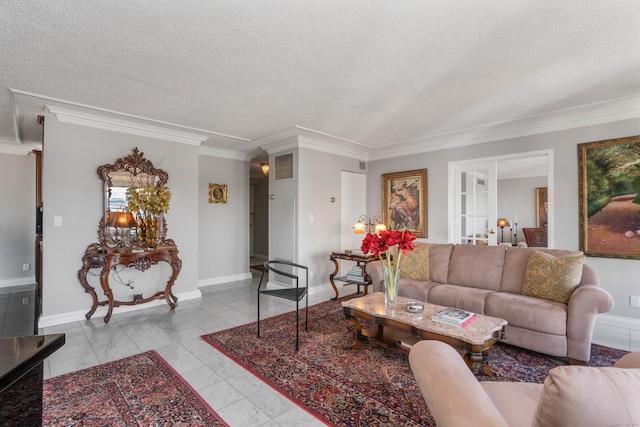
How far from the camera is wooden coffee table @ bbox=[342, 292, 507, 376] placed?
216 centimetres

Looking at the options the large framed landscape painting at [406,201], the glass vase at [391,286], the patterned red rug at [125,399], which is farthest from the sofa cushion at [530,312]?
the patterned red rug at [125,399]

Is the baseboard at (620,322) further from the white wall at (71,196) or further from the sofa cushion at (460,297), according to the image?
the white wall at (71,196)

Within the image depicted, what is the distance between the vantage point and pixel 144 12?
188 cm

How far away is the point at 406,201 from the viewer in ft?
17.9

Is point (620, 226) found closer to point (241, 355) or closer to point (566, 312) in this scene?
point (566, 312)

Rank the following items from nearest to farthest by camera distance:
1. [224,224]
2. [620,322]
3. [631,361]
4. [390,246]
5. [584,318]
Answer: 1. [631,361]
2. [584,318]
3. [390,246]
4. [620,322]
5. [224,224]

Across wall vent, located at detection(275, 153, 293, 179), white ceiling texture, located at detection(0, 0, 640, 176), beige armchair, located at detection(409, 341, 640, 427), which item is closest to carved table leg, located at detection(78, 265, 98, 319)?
white ceiling texture, located at detection(0, 0, 640, 176)

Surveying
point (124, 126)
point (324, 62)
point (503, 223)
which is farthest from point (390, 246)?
point (503, 223)

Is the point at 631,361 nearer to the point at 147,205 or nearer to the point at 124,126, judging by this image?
the point at 147,205

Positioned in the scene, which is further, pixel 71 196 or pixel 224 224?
pixel 224 224

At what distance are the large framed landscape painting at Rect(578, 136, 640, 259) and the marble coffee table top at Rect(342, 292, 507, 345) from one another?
7.00ft

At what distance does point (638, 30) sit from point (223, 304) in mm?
4855

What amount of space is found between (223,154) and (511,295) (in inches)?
192

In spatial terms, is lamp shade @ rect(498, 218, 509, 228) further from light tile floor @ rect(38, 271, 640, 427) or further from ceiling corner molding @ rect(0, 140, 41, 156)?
ceiling corner molding @ rect(0, 140, 41, 156)
